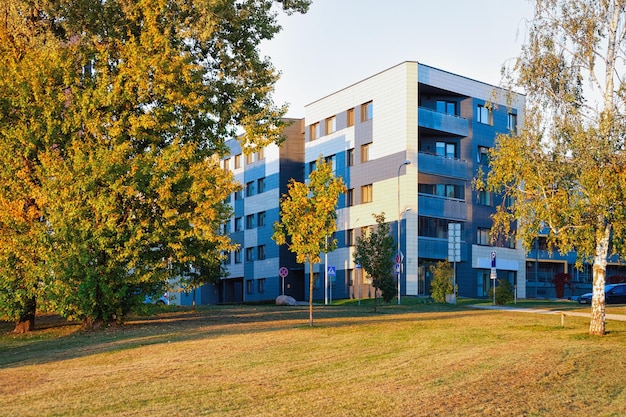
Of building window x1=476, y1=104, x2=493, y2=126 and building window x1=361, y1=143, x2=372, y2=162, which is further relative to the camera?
building window x1=476, y1=104, x2=493, y2=126

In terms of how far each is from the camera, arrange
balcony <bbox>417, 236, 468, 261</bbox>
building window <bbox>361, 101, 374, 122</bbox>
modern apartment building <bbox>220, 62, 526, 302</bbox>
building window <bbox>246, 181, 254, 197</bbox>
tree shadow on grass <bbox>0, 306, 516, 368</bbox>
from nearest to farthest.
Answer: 1. tree shadow on grass <bbox>0, 306, 516, 368</bbox>
2. modern apartment building <bbox>220, 62, 526, 302</bbox>
3. balcony <bbox>417, 236, 468, 261</bbox>
4. building window <bbox>361, 101, 374, 122</bbox>
5. building window <bbox>246, 181, 254, 197</bbox>

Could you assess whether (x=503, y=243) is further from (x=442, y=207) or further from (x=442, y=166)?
(x=442, y=166)

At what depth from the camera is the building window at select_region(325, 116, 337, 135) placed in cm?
6969

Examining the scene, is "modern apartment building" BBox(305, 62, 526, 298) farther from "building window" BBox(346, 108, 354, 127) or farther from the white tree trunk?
the white tree trunk

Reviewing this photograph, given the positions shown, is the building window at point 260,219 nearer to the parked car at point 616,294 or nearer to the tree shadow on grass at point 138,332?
Answer: the parked car at point 616,294

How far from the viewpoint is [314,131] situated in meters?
72.8

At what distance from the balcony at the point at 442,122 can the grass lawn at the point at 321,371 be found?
35770 millimetres

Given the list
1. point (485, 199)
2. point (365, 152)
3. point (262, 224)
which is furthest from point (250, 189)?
point (485, 199)

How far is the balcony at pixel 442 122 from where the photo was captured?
61.4 metres

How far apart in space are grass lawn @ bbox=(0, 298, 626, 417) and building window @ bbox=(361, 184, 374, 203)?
37.4m

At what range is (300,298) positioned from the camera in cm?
7700

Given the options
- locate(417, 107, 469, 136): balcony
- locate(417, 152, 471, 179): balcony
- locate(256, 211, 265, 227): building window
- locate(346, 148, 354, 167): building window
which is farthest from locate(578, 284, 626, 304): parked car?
locate(256, 211, 265, 227): building window

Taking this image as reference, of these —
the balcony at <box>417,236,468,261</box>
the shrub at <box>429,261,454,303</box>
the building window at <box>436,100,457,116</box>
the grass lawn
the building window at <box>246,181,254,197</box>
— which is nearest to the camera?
the grass lawn

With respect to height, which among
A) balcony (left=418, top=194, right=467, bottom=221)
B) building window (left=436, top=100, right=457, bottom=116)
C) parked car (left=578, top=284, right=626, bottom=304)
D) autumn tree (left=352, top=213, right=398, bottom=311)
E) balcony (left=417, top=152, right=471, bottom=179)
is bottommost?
parked car (left=578, top=284, right=626, bottom=304)
